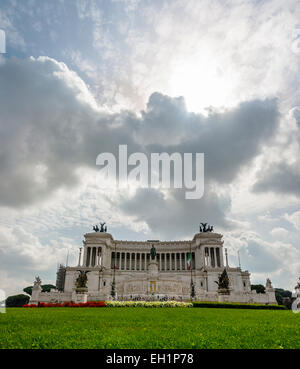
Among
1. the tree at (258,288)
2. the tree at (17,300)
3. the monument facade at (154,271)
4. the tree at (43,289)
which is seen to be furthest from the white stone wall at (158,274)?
the tree at (17,300)

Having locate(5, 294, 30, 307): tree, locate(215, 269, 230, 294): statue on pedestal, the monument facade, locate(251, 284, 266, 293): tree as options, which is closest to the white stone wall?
the monument facade

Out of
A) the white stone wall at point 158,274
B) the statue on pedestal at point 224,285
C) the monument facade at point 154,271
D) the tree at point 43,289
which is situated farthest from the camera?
the tree at point 43,289

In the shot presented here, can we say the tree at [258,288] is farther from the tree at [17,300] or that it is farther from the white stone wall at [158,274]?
the tree at [17,300]

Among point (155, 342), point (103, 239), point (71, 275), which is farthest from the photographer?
point (103, 239)

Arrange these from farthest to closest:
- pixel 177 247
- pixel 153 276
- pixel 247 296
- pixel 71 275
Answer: pixel 177 247 → pixel 71 275 → pixel 153 276 → pixel 247 296

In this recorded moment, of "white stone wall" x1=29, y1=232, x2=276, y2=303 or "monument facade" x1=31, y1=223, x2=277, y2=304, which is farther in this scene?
"monument facade" x1=31, y1=223, x2=277, y2=304

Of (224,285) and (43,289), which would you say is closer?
(224,285)

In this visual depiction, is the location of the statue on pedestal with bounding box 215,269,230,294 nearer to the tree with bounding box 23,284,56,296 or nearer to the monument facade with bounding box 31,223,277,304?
the monument facade with bounding box 31,223,277,304

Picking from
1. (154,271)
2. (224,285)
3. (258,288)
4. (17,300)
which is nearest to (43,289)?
(17,300)

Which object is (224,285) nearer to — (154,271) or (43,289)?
(154,271)
